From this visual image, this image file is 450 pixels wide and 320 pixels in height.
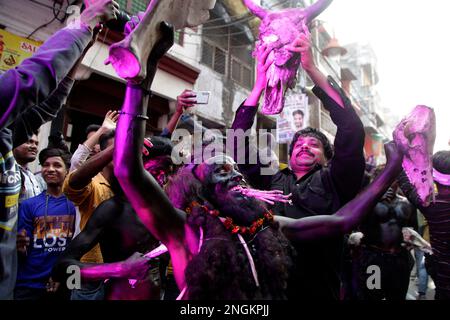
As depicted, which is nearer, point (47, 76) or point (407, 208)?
point (47, 76)

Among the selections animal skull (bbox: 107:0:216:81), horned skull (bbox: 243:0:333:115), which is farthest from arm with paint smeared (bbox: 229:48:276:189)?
animal skull (bbox: 107:0:216:81)

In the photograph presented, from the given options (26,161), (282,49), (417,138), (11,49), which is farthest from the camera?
(11,49)

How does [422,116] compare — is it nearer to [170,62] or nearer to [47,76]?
[47,76]

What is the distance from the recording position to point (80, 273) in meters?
1.83

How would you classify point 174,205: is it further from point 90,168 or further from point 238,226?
point 90,168

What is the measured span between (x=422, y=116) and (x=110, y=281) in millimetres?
2128

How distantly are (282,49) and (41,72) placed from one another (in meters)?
1.41

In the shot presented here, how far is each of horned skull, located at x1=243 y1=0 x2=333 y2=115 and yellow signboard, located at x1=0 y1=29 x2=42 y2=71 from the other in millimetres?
4616

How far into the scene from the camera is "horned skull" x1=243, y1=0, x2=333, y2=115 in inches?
85.6

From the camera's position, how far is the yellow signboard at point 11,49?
5372 millimetres

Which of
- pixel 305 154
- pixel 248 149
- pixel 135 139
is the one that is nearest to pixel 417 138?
pixel 305 154

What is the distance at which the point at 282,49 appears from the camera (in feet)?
Result: 7.15

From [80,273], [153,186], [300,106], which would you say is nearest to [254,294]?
[153,186]
